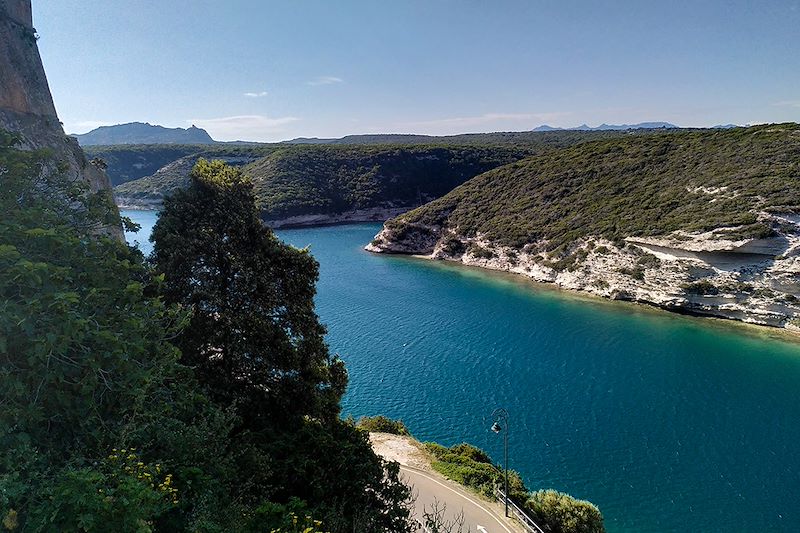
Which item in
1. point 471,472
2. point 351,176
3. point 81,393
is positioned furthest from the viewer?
point 351,176

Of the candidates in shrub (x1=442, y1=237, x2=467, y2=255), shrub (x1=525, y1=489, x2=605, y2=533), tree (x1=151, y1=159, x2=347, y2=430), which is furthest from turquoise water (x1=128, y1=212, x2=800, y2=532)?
shrub (x1=442, y1=237, x2=467, y2=255)

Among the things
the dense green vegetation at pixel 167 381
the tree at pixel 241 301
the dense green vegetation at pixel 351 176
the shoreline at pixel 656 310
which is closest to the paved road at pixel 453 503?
the dense green vegetation at pixel 167 381

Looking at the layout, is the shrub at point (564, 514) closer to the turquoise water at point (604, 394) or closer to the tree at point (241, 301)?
the turquoise water at point (604, 394)

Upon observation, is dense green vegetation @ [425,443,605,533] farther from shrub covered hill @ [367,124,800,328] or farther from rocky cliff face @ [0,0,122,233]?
shrub covered hill @ [367,124,800,328]

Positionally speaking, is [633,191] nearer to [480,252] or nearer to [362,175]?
[480,252]

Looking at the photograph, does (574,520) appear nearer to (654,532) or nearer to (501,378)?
(654,532)

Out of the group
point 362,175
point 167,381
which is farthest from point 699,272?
point 362,175
